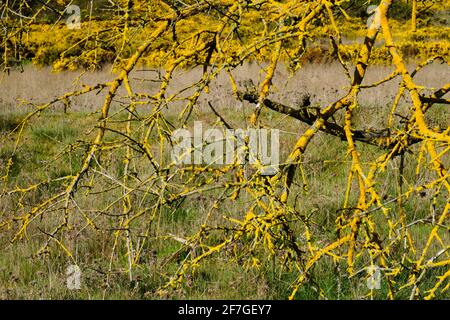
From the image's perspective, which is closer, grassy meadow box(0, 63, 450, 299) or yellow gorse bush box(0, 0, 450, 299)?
yellow gorse bush box(0, 0, 450, 299)

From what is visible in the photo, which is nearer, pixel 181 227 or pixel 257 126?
pixel 257 126

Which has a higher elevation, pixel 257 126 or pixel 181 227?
pixel 257 126

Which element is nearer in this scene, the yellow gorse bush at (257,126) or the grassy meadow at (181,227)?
the yellow gorse bush at (257,126)

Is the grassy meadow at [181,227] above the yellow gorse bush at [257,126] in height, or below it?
below

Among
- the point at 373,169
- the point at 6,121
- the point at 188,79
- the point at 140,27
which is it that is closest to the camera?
the point at 373,169

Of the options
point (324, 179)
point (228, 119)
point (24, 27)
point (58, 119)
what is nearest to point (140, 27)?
point (24, 27)

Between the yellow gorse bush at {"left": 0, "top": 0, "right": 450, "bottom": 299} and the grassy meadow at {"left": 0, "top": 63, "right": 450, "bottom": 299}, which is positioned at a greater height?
the yellow gorse bush at {"left": 0, "top": 0, "right": 450, "bottom": 299}
